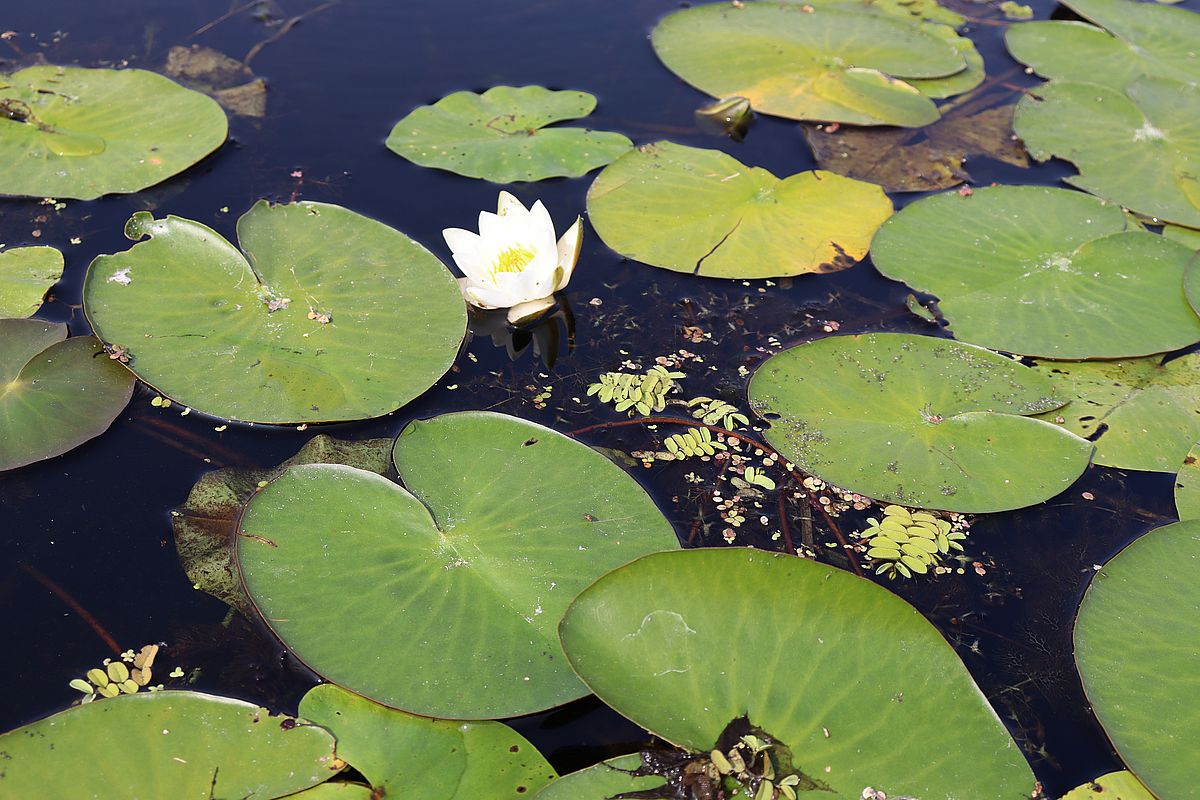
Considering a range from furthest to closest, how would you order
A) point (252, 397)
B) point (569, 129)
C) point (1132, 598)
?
point (569, 129) < point (252, 397) < point (1132, 598)

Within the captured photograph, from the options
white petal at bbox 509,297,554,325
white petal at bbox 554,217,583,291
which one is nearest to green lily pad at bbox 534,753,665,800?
white petal at bbox 509,297,554,325

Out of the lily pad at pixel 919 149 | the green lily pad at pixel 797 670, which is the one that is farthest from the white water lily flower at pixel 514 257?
the lily pad at pixel 919 149

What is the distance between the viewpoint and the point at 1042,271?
355 centimetres

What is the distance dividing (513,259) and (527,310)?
0.68 feet

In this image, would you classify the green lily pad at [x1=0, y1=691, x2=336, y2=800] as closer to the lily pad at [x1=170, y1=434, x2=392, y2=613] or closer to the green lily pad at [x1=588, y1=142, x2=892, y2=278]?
the lily pad at [x1=170, y1=434, x2=392, y2=613]

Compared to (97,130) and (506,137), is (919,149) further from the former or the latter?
(97,130)

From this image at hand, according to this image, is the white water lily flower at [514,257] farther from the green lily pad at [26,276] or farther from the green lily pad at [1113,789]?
the green lily pad at [1113,789]

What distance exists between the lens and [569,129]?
4.21 m

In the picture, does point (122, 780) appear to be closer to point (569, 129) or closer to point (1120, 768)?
point (1120, 768)

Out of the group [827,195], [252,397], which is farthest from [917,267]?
[252,397]

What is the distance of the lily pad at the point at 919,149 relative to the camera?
416 cm

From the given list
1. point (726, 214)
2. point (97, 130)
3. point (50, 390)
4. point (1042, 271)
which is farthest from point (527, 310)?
point (97, 130)

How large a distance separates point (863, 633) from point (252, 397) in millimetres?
1973

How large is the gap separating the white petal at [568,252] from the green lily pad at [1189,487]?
7.00 feet
